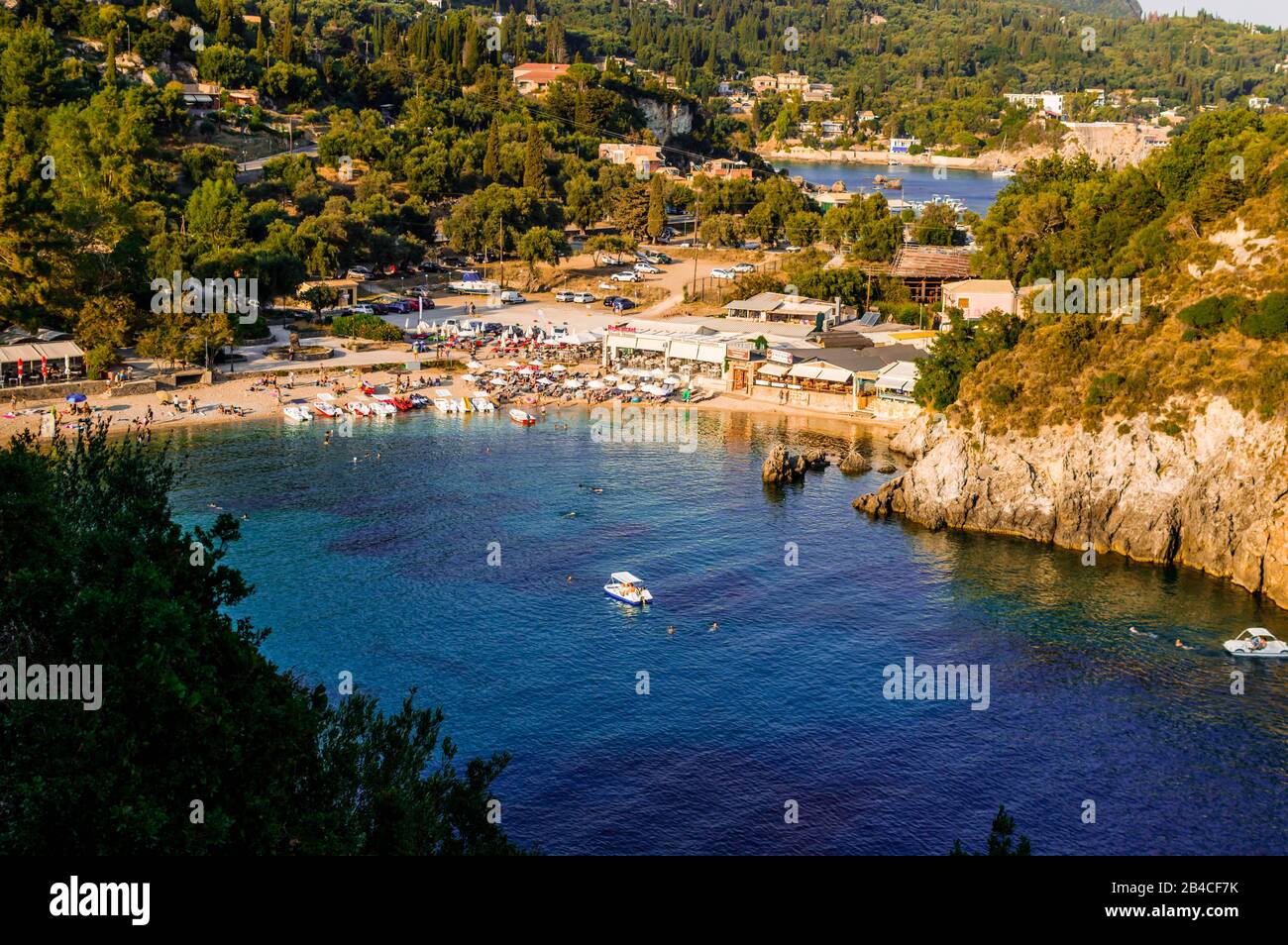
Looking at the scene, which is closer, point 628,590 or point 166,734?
point 166,734

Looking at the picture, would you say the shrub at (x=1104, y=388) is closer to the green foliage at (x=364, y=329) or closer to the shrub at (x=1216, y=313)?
the shrub at (x=1216, y=313)

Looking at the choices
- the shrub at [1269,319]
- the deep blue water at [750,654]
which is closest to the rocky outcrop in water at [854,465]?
the deep blue water at [750,654]

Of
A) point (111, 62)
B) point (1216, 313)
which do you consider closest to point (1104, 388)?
point (1216, 313)

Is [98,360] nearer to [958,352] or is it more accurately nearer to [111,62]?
[958,352]

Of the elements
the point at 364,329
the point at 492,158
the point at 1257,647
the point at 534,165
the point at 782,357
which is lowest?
the point at 1257,647

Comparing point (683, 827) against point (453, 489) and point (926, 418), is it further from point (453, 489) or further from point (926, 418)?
point (926, 418)

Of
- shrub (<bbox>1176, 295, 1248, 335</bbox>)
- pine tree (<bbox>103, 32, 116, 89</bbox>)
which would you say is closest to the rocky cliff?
shrub (<bbox>1176, 295, 1248, 335</bbox>)

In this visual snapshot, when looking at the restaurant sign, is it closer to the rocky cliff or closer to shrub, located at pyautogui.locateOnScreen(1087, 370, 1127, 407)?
the rocky cliff
